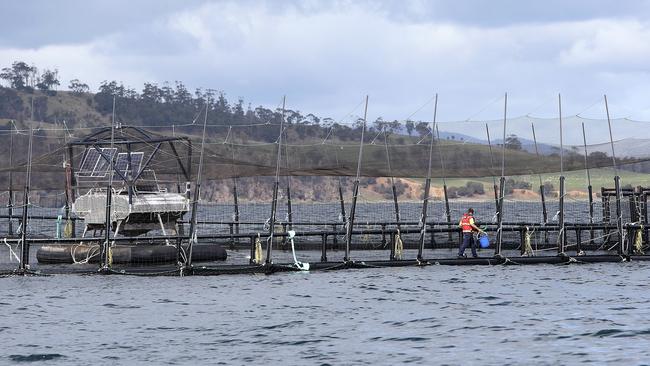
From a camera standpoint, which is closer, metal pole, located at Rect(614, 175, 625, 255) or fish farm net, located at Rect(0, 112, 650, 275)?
metal pole, located at Rect(614, 175, 625, 255)

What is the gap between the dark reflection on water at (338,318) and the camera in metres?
23.0

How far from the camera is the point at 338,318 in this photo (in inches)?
1127

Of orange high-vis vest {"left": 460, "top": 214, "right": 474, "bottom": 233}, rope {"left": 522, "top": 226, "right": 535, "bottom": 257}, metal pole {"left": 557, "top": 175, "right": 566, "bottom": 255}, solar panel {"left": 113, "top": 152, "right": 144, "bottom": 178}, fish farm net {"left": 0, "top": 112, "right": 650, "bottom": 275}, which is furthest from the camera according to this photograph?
solar panel {"left": 113, "top": 152, "right": 144, "bottom": 178}

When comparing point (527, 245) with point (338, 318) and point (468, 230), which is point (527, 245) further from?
point (338, 318)

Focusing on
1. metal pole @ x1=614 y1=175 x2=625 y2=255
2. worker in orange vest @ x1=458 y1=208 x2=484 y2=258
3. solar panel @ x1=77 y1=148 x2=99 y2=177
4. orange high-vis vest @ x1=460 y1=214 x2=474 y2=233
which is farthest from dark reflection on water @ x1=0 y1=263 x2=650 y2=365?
solar panel @ x1=77 y1=148 x2=99 y2=177

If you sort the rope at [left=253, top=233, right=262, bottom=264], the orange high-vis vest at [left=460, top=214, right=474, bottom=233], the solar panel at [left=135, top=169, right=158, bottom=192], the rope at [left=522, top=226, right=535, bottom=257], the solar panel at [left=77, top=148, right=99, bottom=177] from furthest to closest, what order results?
the solar panel at [left=77, top=148, right=99, bottom=177], the solar panel at [left=135, top=169, right=158, bottom=192], the rope at [left=522, top=226, right=535, bottom=257], the orange high-vis vest at [left=460, top=214, right=474, bottom=233], the rope at [left=253, top=233, right=262, bottom=264]

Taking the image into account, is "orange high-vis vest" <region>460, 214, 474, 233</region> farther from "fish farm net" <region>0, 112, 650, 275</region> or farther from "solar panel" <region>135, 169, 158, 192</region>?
"solar panel" <region>135, 169, 158, 192</region>

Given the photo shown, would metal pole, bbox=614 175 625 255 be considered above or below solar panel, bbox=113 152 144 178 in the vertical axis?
below

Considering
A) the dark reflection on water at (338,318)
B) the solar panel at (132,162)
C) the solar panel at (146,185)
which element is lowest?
the dark reflection on water at (338,318)

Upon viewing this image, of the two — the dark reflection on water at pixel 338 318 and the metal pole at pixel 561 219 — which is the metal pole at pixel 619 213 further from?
the metal pole at pixel 561 219

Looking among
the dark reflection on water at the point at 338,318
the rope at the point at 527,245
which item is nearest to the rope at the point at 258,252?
the dark reflection on water at the point at 338,318

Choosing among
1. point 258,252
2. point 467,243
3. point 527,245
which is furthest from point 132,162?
point 527,245

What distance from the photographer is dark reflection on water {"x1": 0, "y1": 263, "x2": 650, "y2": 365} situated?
75.4 ft

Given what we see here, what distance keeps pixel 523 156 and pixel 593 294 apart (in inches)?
597
